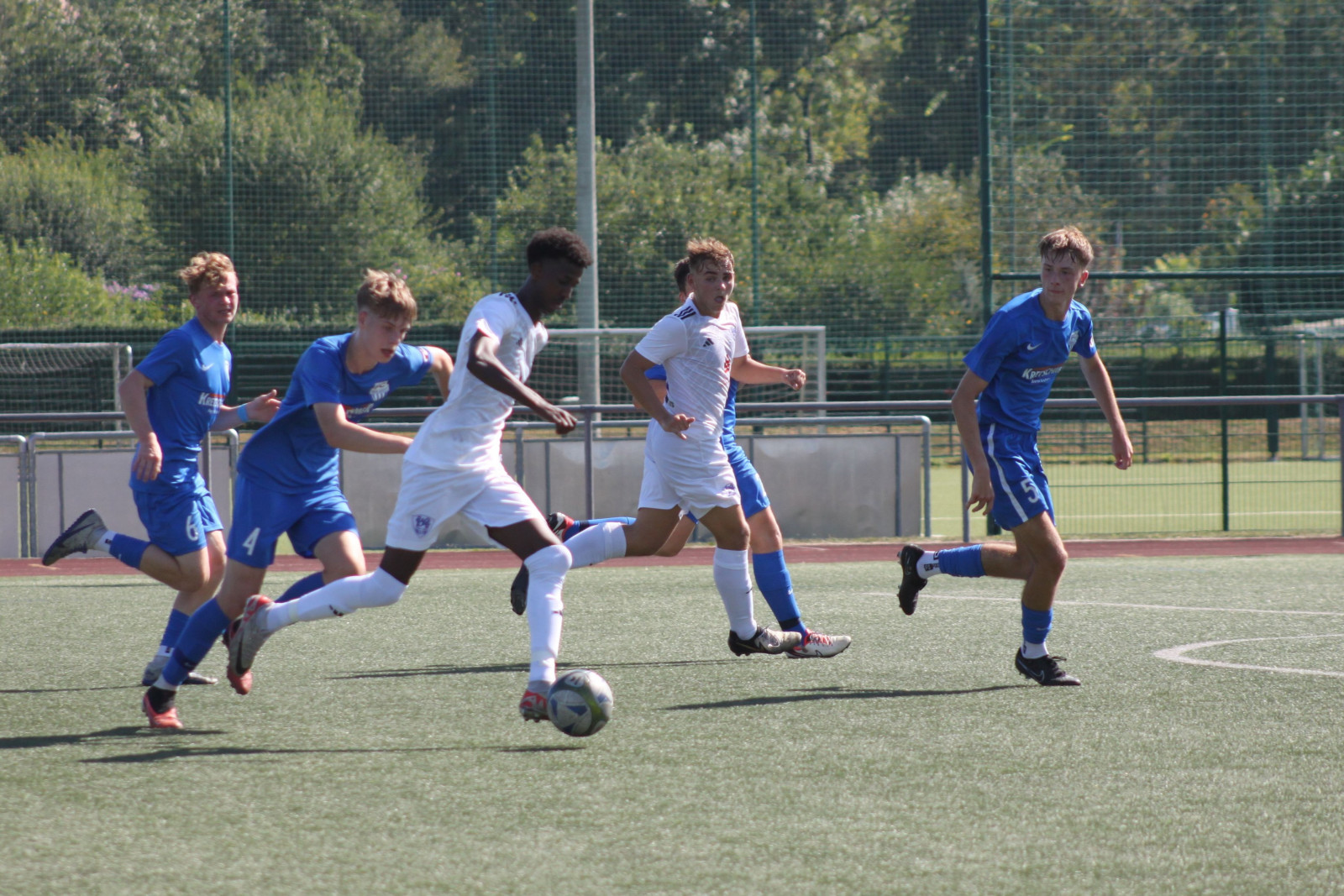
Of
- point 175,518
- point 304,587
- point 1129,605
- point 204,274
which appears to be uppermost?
point 204,274

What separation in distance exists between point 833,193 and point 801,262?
3964mm

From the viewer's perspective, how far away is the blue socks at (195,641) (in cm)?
512

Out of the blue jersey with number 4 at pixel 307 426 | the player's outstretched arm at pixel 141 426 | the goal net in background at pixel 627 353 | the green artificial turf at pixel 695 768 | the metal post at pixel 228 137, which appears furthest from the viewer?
the metal post at pixel 228 137

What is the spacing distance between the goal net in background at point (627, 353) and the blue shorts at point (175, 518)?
42.2ft

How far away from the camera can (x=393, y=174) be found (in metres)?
27.7

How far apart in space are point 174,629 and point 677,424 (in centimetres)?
213

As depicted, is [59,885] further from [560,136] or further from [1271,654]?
[560,136]

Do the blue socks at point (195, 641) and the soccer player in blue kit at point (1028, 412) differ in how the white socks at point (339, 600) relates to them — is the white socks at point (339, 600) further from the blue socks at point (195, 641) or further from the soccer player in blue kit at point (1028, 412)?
the soccer player in blue kit at point (1028, 412)

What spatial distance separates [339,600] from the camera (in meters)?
4.92

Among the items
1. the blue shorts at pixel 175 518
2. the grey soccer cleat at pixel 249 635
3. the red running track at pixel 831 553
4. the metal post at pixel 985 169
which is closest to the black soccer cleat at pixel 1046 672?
the grey soccer cleat at pixel 249 635

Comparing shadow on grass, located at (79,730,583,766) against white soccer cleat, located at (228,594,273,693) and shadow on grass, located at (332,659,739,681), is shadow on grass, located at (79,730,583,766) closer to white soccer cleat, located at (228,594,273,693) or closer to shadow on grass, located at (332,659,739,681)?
white soccer cleat, located at (228,594,273,693)

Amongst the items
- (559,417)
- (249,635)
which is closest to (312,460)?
(249,635)

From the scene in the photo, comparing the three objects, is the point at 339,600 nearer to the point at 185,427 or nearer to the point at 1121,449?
the point at 185,427

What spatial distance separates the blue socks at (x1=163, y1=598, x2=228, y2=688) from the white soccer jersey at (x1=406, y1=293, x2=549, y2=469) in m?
0.99
